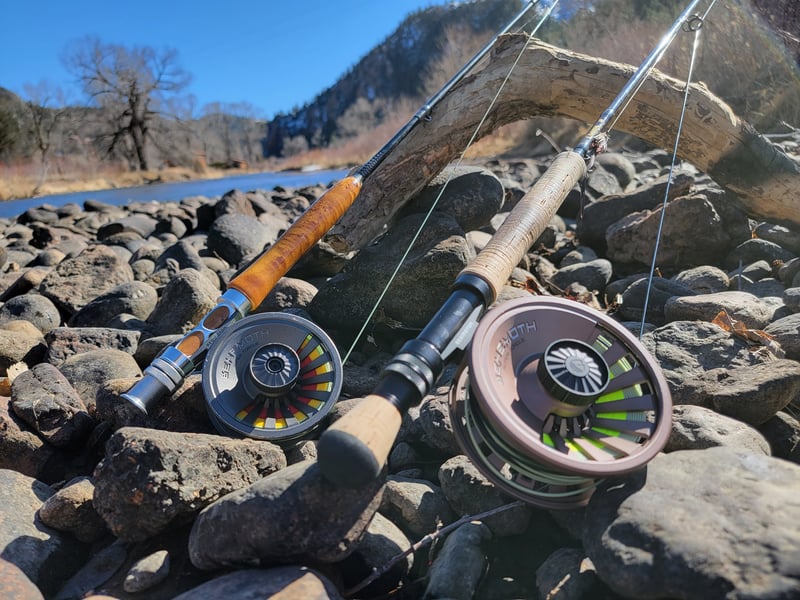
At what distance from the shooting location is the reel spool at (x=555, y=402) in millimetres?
1556

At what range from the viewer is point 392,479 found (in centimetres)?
217

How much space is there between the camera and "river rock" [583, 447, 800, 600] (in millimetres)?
1282

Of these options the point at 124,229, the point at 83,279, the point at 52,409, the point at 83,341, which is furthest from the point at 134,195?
the point at 52,409

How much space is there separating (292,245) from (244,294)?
0.34 meters

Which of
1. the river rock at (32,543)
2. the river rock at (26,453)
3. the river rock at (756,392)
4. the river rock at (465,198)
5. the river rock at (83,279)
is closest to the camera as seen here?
the river rock at (32,543)

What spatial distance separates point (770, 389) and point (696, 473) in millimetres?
735

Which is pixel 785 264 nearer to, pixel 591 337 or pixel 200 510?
pixel 591 337

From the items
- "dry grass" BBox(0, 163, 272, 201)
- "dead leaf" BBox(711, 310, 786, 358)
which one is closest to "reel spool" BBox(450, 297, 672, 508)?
"dead leaf" BBox(711, 310, 786, 358)

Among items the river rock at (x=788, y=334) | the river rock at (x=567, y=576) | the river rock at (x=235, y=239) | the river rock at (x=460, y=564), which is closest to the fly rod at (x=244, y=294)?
the river rock at (x=460, y=564)

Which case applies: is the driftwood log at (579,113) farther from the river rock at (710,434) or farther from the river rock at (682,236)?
the river rock at (710,434)

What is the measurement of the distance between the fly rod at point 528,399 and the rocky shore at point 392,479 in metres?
0.13

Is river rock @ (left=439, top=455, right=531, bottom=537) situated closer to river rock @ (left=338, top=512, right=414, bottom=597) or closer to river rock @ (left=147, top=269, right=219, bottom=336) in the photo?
river rock @ (left=338, top=512, right=414, bottom=597)

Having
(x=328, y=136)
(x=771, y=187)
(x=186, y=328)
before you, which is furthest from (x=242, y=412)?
(x=328, y=136)

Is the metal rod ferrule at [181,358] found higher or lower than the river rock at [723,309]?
higher
